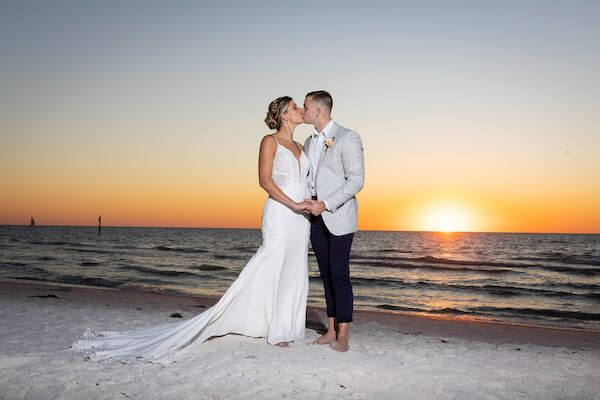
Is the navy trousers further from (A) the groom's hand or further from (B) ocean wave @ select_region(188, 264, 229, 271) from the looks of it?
(B) ocean wave @ select_region(188, 264, 229, 271)

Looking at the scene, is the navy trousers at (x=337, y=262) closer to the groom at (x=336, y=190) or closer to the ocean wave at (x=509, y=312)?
the groom at (x=336, y=190)

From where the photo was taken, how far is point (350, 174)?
14.3 feet

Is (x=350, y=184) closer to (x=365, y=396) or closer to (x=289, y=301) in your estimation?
(x=289, y=301)

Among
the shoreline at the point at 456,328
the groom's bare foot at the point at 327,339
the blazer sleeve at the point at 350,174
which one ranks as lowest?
the shoreline at the point at 456,328

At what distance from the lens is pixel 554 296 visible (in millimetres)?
14680

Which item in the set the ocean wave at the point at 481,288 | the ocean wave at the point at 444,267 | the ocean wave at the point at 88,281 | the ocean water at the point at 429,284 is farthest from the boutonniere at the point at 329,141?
the ocean wave at the point at 444,267

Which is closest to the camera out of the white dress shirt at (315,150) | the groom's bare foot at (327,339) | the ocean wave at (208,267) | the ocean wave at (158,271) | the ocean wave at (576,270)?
the white dress shirt at (315,150)

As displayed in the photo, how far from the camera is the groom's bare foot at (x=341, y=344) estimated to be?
14.8 feet

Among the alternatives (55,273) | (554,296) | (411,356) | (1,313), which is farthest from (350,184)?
(55,273)

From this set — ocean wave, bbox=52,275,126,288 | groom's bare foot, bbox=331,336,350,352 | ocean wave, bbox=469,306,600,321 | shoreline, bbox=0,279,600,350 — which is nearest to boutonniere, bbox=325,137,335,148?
groom's bare foot, bbox=331,336,350,352

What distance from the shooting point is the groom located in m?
4.34

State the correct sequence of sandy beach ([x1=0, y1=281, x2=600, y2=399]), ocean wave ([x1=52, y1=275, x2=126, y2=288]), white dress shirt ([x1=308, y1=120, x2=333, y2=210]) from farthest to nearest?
ocean wave ([x1=52, y1=275, x2=126, y2=288]) → white dress shirt ([x1=308, y1=120, x2=333, y2=210]) → sandy beach ([x1=0, y1=281, x2=600, y2=399])

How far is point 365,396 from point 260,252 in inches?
67.6

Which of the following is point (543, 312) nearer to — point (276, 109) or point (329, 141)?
point (329, 141)
